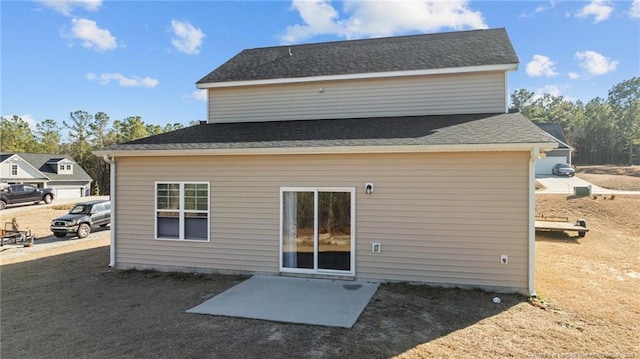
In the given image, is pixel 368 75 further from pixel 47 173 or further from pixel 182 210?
pixel 47 173

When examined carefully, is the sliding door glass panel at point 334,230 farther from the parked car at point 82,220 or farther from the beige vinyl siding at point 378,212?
the parked car at point 82,220

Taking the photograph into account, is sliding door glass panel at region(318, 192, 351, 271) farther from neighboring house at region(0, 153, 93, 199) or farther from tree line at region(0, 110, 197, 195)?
tree line at region(0, 110, 197, 195)

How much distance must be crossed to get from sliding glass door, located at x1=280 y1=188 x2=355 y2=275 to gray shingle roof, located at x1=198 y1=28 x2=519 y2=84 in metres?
4.21

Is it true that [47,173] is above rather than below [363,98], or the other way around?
below

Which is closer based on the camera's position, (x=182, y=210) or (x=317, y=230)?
(x=317, y=230)

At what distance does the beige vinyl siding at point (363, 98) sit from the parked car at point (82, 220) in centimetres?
901

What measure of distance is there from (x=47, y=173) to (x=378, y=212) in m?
40.8

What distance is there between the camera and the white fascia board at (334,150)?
21.4 ft

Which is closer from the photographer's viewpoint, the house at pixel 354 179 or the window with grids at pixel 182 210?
the house at pixel 354 179

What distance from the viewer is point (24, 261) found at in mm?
10977

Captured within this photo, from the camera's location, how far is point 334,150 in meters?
7.34

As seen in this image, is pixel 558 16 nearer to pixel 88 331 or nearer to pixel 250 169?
pixel 250 169

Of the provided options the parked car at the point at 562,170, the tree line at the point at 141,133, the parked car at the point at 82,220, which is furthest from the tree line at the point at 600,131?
the parked car at the point at 82,220

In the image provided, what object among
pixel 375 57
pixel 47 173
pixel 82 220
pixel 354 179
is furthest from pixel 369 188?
pixel 47 173
